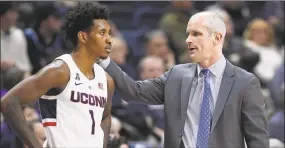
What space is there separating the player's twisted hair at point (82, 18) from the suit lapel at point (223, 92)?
1089 millimetres

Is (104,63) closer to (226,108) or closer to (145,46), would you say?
(226,108)

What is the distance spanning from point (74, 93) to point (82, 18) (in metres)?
0.49

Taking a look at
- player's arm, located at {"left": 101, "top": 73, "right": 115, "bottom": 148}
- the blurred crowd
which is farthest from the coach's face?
the blurred crowd

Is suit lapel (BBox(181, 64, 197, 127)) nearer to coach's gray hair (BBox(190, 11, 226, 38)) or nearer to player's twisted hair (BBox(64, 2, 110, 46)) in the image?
coach's gray hair (BBox(190, 11, 226, 38))

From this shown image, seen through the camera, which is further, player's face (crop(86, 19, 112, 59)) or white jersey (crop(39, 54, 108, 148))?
player's face (crop(86, 19, 112, 59))

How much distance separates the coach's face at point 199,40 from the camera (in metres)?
5.24

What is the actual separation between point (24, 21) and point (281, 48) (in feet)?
12.9

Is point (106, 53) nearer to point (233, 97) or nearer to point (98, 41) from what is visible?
point (98, 41)

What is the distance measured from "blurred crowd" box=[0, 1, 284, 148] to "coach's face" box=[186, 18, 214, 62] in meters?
1.21

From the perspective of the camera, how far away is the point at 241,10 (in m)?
11.3

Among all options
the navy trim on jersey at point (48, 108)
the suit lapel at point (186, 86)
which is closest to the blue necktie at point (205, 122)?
the suit lapel at point (186, 86)

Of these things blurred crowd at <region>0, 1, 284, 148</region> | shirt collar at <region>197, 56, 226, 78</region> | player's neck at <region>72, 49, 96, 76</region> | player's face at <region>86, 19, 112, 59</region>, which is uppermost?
player's face at <region>86, 19, 112, 59</region>

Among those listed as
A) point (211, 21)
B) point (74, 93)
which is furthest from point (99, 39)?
point (211, 21)

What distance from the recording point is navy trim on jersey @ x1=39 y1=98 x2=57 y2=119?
4473mm
